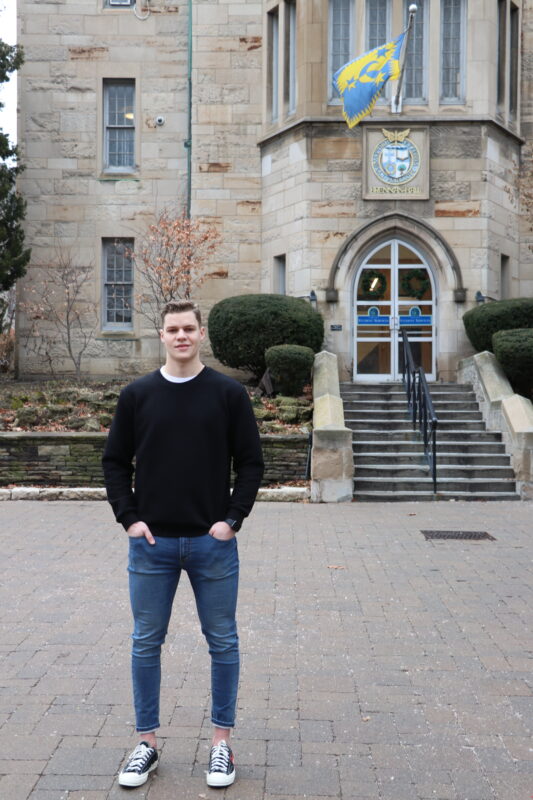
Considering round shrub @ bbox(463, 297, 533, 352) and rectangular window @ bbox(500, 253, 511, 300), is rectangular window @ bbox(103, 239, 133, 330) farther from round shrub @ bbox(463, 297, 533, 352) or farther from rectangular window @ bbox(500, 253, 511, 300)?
rectangular window @ bbox(500, 253, 511, 300)

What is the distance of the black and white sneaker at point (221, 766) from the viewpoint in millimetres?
3680

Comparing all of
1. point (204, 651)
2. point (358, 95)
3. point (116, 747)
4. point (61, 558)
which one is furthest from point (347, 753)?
point (358, 95)

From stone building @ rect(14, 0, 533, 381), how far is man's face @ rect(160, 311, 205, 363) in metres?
14.4

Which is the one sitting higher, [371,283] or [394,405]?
[371,283]

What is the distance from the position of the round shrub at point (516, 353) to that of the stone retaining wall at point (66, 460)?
13.7 ft

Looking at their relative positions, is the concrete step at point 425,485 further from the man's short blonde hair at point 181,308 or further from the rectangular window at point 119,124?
the rectangular window at point 119,124

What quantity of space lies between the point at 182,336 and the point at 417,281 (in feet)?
49.9

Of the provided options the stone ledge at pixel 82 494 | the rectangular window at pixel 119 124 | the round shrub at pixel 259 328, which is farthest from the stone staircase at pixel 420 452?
the rectangular window at pixel 119 124

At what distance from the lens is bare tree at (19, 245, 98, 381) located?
20125mm

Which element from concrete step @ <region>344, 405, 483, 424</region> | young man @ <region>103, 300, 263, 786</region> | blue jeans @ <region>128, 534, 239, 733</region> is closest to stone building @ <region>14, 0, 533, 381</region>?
concrete step @ <region>344, 405, 483, 424</region>

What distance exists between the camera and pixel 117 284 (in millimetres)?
20547

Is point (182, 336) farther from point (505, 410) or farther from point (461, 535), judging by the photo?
point (505, 410)

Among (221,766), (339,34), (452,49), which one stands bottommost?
(221,766)

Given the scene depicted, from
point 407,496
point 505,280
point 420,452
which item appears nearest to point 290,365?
point 420,452
